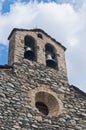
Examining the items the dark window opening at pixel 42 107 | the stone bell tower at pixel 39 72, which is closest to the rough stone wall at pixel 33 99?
the stone bell tower at pixel 39 72

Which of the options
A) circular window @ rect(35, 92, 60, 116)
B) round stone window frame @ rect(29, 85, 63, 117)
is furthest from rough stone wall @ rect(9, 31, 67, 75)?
circular window @ rect(35, 92, 60, 116)

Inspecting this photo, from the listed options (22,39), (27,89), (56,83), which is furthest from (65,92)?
(22,39)

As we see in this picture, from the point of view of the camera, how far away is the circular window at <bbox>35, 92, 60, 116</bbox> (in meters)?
12.1

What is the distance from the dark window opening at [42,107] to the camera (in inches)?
477

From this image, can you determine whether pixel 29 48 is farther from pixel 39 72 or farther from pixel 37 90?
pixel 37 90

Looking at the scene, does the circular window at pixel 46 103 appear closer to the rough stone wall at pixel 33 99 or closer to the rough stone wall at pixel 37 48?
the rough stone wall at pixel 33 99

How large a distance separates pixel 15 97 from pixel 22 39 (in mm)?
3046

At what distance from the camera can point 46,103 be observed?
40.5 feet

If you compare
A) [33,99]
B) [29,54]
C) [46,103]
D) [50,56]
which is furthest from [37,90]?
[50,56]

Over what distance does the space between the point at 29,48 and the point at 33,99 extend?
259 centimetres

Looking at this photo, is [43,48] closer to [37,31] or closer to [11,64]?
[37,31]

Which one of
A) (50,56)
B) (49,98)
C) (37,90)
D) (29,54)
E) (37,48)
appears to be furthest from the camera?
(50,56)

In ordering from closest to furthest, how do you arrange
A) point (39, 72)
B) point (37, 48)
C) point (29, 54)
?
point (39, 72), point (29, 54), point (37, 48)

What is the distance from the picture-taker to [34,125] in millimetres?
10930
